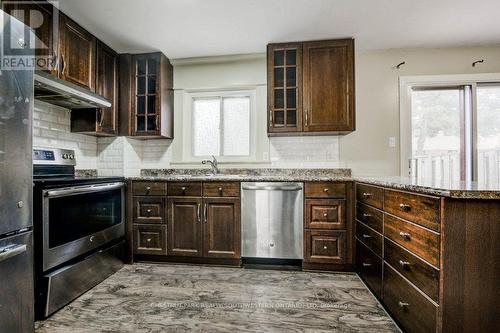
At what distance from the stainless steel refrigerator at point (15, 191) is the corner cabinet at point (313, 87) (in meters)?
2.12

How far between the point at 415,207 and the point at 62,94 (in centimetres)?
267

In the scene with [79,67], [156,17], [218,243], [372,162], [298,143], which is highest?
[156,17]

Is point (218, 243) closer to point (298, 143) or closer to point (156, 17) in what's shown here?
point (298, 143)

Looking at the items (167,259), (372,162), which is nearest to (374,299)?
(372,162)

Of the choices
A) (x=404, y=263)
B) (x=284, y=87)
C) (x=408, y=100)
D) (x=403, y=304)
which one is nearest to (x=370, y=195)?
(x=404, y=263)

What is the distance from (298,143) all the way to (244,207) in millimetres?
1128

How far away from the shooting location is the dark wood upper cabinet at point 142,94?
3.16 metres

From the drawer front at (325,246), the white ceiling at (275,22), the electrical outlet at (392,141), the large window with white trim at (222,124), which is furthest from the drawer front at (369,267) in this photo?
the white ceiling at (275,22)

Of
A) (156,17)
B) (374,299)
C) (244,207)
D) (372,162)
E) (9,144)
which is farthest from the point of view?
(372,162)

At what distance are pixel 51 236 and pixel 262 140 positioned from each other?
7.45 ft

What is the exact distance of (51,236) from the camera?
1844 millimetres

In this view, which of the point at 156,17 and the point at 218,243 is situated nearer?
the point at 156,17

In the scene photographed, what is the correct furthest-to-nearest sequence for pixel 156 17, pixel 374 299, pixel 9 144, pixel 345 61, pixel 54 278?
pixel 345 61 → pixel 156 17 → pixel 374 299 → pixel 54 278 → pixel 9 144

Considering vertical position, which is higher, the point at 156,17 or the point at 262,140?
the point at 156,17
